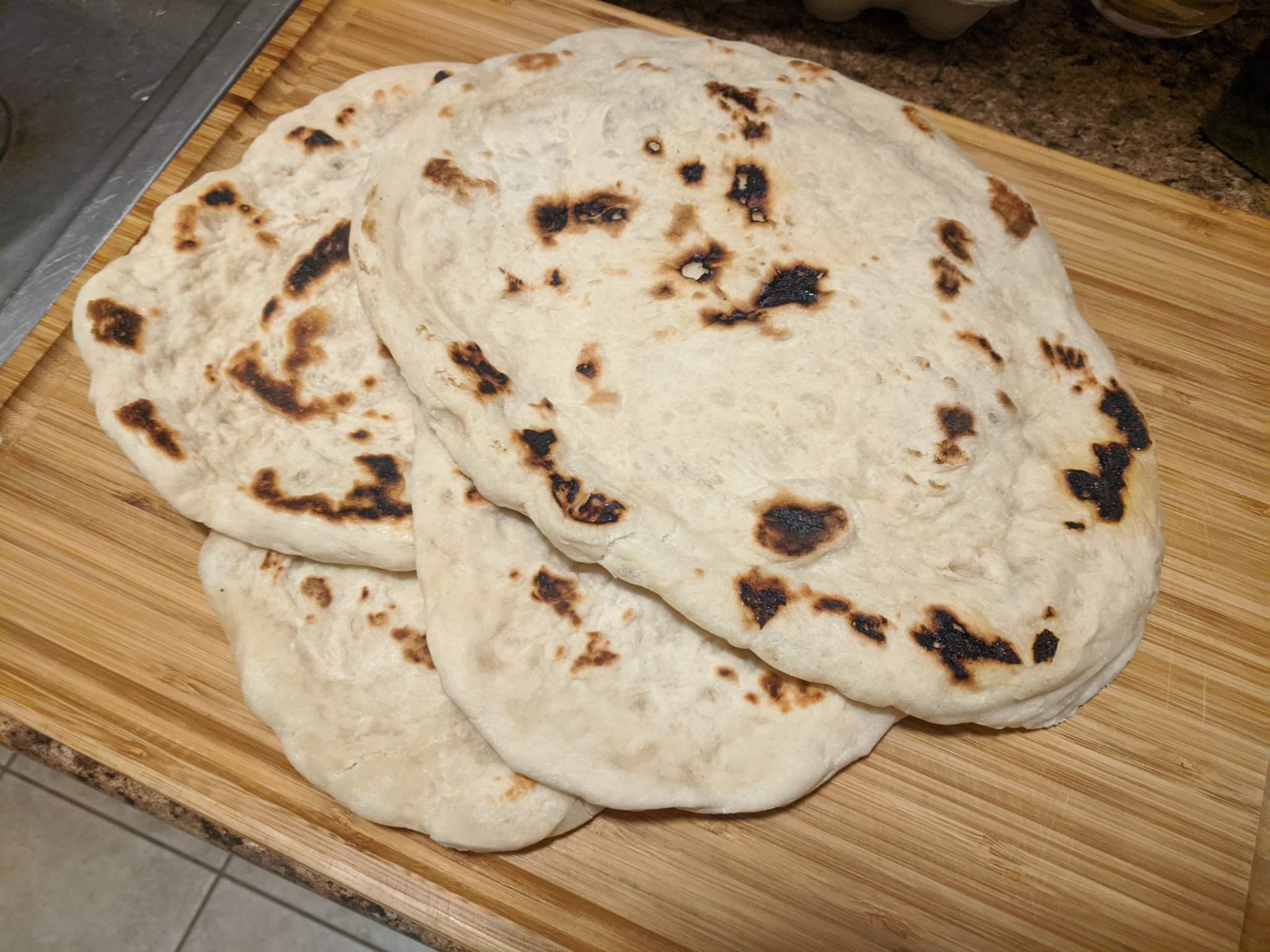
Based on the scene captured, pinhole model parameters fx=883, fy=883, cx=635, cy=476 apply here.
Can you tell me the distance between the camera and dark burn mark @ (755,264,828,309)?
187 cm

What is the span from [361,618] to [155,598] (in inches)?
21.3

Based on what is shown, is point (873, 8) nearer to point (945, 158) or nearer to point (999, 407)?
point (945, 158)

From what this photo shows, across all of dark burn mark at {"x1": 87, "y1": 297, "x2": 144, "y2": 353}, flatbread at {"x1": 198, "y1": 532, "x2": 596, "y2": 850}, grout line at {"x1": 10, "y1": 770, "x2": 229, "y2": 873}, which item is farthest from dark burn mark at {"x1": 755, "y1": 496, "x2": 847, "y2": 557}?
grout line at {"x1": 10, "y1": 770, "x2": 229, "y2": 873}

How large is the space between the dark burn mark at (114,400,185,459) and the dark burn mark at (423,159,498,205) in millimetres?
772

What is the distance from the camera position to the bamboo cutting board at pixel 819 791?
1.79 m

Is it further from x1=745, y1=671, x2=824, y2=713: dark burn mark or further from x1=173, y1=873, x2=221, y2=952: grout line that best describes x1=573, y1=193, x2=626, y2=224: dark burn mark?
x1=173, y1=873, x2=221, y2=952: grout line

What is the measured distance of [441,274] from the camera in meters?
1.85

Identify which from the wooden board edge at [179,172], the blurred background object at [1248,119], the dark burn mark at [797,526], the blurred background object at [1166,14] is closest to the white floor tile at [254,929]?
the wooden board edge at [179,172]

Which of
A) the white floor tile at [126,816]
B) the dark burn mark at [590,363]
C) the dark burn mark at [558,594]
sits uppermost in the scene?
the dark burn mark at [590,363]

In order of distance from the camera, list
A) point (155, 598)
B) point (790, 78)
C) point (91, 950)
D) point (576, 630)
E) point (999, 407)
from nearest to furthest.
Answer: point (576, 630) < point (999, 407) < point (155, 598) < point (790, 78) < point (91, 950)

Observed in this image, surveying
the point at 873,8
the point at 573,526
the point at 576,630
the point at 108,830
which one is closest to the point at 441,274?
the point at 573,526

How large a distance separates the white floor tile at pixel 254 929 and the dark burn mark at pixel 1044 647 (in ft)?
7.87

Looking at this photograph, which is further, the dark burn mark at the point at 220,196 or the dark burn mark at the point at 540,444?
the dark burn mark at the point at 220,196

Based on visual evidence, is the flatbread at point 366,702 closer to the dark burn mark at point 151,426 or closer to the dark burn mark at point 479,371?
the dark burn mark at point 151,426
